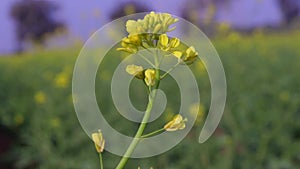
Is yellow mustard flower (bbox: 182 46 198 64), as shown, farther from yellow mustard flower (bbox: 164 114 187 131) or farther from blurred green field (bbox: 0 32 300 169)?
blurred green field (bbox: 0 32 300 169)

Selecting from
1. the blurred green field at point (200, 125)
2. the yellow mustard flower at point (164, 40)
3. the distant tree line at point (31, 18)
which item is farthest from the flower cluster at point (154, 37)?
the distant tree line at point (31, 18)

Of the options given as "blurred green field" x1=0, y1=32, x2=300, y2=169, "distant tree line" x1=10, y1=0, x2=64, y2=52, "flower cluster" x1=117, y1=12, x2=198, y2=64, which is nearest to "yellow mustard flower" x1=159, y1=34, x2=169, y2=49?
"flower cluster" x1=117, y1=12, x2=198, y2=64

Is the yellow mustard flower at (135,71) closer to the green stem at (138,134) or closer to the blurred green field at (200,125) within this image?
the green stem at (138,134)

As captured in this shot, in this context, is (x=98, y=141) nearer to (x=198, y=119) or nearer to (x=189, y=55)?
(x=189, y=55)

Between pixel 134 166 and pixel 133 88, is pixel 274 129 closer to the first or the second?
pixel 134 166

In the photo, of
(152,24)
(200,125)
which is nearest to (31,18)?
(200,125)
